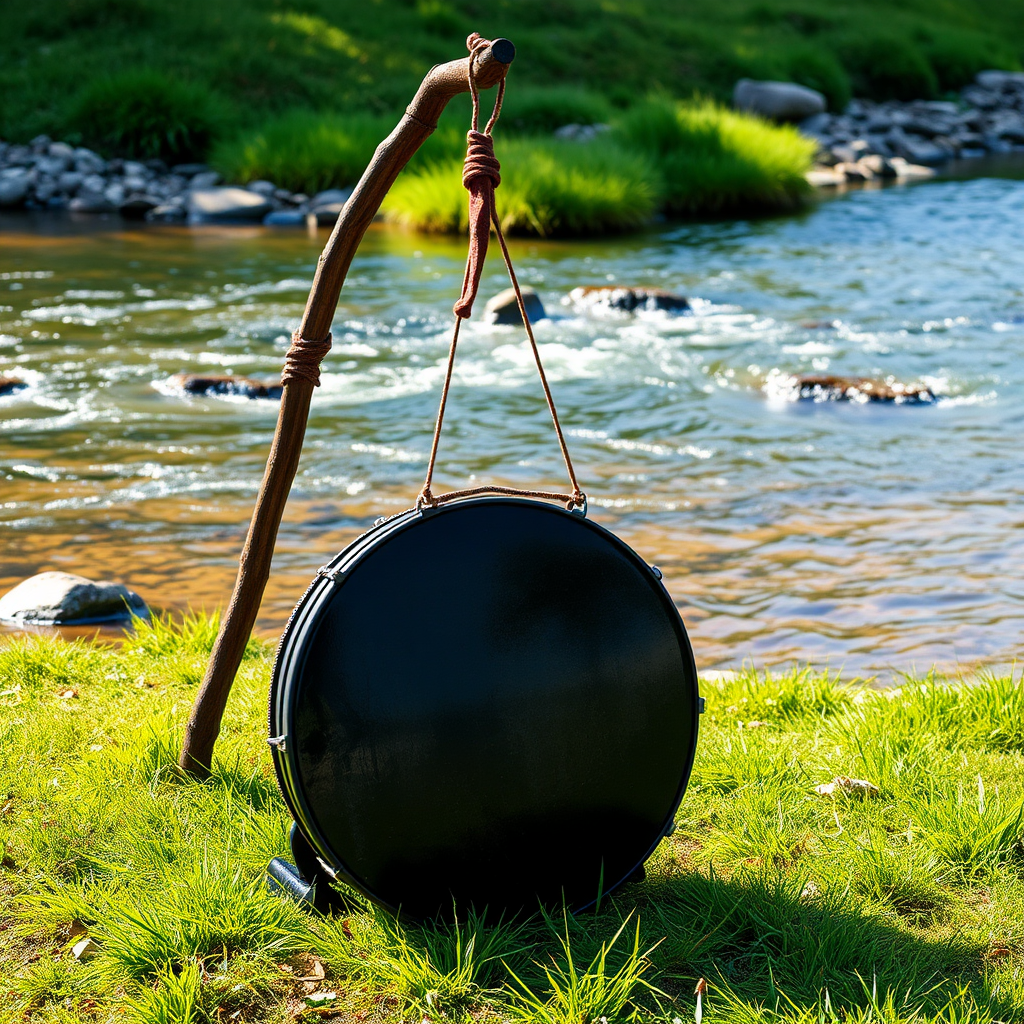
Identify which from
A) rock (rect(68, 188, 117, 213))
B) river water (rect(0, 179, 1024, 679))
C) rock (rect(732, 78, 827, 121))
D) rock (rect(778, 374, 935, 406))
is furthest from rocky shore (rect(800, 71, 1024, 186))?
rock (rect(778, 374, 935, 406))

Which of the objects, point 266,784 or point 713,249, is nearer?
point 266,784

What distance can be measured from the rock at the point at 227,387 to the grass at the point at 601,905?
4.91m

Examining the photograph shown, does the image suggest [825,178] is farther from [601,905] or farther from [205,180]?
[601,905]

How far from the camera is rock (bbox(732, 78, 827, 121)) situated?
75.4ft

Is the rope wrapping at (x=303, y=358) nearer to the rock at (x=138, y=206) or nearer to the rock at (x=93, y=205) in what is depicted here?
the rock at (x=138, y=206)

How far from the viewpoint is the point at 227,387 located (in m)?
8.01

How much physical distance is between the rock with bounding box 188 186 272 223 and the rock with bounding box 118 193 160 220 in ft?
1.80

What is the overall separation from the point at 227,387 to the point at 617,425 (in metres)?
2.85

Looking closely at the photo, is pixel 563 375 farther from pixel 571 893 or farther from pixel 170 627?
pixel 571 893

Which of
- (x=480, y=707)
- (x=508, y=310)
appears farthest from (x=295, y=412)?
(x=508, y=310)

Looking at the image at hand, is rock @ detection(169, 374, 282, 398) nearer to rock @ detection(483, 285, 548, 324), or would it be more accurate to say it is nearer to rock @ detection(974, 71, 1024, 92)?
rock @ detection(483, 285, 548, 324)

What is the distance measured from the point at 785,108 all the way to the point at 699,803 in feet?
74.8

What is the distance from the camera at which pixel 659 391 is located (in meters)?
8.21

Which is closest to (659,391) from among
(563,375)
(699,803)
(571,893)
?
(563,375)
